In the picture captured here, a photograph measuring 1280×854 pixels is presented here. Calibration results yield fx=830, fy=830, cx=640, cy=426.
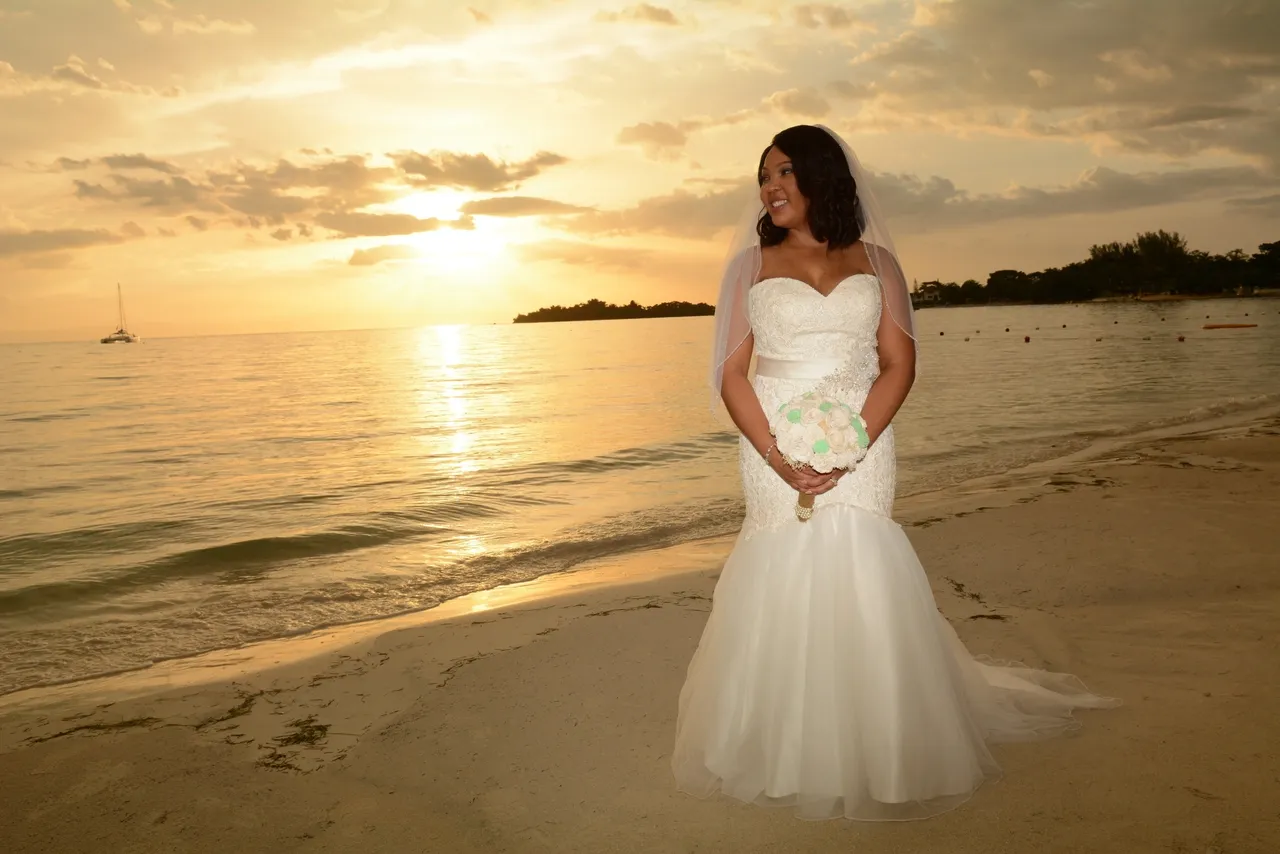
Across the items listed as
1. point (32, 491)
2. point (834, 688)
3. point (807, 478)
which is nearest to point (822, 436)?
point (807, 478)

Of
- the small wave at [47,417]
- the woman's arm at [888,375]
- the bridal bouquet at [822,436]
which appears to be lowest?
the small wave at [47,417]

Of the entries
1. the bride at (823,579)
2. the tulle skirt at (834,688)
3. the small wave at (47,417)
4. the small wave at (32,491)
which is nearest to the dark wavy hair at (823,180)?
the bride at (823,579)

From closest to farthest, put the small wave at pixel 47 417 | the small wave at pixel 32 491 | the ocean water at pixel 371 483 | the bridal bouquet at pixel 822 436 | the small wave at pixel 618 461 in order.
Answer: the bridal bouquet at pixel 822 436, the ocean water at pixel 371 483, the small wave at pixel 32 491, the small wave at pixel 618 461, the small wave at pixel 47 417

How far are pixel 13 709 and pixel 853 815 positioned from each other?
644 centimetres

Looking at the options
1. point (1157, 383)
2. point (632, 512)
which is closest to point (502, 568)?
point (632, 512)

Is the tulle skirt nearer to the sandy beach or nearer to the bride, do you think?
the bride

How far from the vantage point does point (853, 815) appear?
3.90 metres

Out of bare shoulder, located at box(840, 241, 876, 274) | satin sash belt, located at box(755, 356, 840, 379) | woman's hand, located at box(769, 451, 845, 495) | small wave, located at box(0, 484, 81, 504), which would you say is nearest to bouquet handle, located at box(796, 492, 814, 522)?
woman's hand, located at box(769, 451, 845, 495)

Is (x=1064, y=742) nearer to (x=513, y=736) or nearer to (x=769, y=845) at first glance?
(x=769, y=845)

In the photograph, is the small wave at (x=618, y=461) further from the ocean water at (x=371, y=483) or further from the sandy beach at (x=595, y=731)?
the sandy beach at (x=595, y=731)

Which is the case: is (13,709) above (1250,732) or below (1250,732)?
below

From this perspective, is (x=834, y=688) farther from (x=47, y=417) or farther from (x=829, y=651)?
(x=47, y=417)

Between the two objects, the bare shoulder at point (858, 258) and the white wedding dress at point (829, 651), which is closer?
the white wedding dress at point (829, 651)

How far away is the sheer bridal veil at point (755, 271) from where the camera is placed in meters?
4.25
